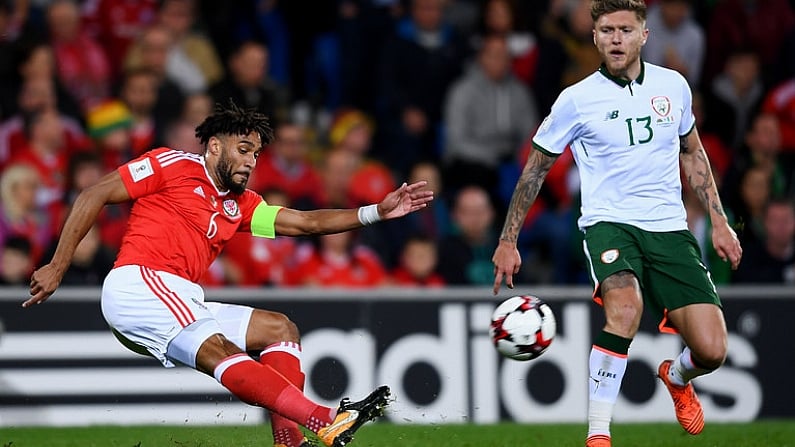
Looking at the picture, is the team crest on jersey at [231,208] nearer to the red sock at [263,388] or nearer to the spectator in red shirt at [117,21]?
the red sock at [263,388]

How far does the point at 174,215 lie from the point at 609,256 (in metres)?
2.40

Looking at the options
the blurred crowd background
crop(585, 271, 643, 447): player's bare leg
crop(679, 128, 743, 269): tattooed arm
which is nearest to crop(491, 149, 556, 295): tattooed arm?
crop(585, 271, 643, 447): player's bare leg

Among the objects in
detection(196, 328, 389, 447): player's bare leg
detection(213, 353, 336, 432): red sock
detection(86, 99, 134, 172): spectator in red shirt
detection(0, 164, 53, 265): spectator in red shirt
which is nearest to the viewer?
detection(196, 328, 389, 447): player's bare leg

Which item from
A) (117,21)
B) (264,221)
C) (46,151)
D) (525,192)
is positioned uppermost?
(117,21)

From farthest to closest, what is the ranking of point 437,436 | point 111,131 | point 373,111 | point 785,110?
point 373,111 → point 785,110 → point 111,131 → point 437,436

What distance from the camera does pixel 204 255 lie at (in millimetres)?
7762

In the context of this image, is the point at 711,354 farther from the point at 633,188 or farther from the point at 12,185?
the point at 12,185

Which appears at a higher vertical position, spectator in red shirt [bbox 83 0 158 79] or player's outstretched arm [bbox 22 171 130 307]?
spectator in red shirt [bbox 83 0 158 79]

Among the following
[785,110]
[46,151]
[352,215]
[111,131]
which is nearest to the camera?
[352,215]

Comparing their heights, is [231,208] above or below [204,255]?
above

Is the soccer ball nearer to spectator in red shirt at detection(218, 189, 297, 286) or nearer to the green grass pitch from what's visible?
the green grass pitch

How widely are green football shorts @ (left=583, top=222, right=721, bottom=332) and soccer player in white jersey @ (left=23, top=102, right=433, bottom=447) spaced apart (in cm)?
102

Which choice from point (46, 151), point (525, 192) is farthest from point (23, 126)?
point (525, 192)

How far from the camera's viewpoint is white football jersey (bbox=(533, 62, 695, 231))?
7711mm
